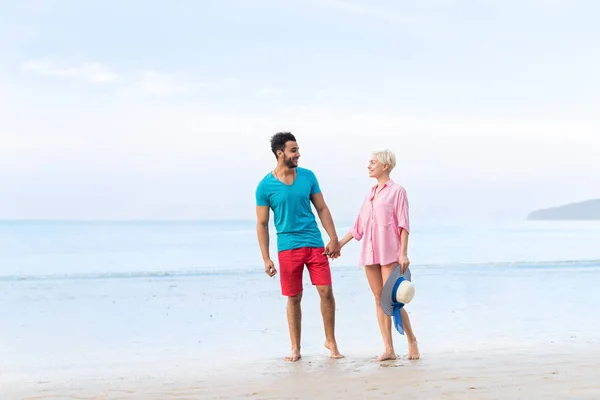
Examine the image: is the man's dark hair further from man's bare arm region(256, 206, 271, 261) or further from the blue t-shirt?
man's bare arm region(256, 206, 271, 261)

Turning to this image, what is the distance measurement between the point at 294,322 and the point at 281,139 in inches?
56.1

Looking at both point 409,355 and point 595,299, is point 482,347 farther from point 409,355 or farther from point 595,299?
point 595,299

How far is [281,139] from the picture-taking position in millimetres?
5727

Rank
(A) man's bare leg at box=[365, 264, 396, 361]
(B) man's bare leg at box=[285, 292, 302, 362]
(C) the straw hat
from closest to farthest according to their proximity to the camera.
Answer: (C) the straw hat → (A) man's bare leg at box=[365, 264, 396, 361] → (B) man's bare leg at box=[285, 292, 302, 362]

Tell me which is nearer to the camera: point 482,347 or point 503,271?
point 482,347

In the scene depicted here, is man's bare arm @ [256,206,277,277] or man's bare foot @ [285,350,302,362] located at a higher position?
man's bare arm @ [256,206,277,277]

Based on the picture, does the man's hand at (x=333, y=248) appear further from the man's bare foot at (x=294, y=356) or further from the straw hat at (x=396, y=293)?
the man's bare foot at (x=294, y=356)

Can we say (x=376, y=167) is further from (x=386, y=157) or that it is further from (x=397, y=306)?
(x=397, y=306)

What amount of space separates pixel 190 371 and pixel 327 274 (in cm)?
124

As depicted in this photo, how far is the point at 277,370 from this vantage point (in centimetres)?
562

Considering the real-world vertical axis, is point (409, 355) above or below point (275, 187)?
below

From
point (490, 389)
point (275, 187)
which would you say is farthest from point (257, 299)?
point (490, 389)

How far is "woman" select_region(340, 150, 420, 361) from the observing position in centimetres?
568

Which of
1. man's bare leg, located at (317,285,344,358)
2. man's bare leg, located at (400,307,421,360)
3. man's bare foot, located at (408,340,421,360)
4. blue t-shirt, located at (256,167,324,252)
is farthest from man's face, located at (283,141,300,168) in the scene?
man's bare foot, located at (408,340,421,360)
